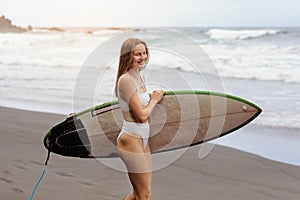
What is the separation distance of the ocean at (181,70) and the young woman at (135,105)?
5.9 inches

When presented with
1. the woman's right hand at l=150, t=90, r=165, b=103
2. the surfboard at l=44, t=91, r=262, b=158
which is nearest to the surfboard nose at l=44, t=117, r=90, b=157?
the surfboard at l=44, t=91, r=262, b=158

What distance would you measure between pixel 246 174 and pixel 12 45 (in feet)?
74.9

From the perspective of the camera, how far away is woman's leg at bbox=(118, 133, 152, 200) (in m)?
2.40

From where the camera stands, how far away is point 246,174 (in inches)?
172

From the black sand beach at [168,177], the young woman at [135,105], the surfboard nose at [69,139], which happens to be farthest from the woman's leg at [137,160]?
the black sand beach at [168,177]

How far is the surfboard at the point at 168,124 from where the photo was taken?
2.78 metres

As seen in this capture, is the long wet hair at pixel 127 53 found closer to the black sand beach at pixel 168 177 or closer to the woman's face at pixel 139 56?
the woman's face at pixel 139 56

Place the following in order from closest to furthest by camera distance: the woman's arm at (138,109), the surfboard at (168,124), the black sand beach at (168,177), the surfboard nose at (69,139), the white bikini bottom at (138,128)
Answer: the woman's arm at (138,109) → the white bikini bottom at (138,128) → the surfboard at (168,124) → the surfboard nose at (69,139) → the black sand beach at (168,177)

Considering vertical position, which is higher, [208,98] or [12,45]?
[208,98]

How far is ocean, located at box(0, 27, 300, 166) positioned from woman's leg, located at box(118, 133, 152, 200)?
0.36 metres

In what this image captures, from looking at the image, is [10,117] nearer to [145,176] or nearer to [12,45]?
[145,176]

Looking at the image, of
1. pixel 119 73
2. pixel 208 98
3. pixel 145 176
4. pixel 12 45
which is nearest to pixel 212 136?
pixel 208 98

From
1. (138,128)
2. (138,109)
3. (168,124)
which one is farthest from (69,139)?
(138,109)

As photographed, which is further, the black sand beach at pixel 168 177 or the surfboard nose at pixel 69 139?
the black sand beach at pixel 168 177
